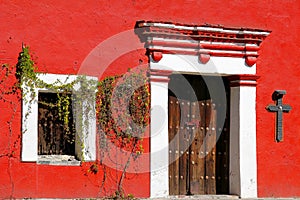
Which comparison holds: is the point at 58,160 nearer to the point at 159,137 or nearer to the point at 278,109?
the point at 159,137

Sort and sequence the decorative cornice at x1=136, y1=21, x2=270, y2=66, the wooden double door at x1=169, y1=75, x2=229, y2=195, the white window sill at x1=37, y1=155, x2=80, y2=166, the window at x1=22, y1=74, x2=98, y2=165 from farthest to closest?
the wooden double door at x1=169, y1=75, x2=229, y2=195
the decorative cornice at x1=136, y1=21, x2=270, y2=66
the window at x1=22, y1=74, x2=98, y2=165
the white window sill at x1=37, y1=155, x2=80, y2=166

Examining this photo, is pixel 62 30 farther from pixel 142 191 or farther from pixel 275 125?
pixel 275 125

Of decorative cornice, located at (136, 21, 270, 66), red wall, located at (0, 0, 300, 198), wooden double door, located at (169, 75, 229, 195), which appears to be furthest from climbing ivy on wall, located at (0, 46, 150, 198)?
wooden double door, located at (169, 75, 229, 195)

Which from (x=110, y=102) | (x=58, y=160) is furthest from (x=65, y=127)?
(x=110, y=102)

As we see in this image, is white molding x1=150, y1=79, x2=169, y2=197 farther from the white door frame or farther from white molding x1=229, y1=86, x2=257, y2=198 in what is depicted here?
white molding x1=229, y1=86, x2=257, y2=198

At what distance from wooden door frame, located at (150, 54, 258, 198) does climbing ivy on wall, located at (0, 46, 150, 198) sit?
182 millimetres

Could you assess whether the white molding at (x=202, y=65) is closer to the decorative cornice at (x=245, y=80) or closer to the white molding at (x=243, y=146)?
the decorative cornice at (x=245, y=80)

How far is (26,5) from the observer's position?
8188 millimetres

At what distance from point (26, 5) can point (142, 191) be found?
9.37 feet

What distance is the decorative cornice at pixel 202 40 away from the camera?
8836 mm

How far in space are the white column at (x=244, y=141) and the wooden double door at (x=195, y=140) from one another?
0.19 metres

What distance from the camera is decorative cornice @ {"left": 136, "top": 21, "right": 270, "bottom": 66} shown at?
884 cm

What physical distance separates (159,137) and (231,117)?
1296 mm

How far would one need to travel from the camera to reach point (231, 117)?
9.60 m
